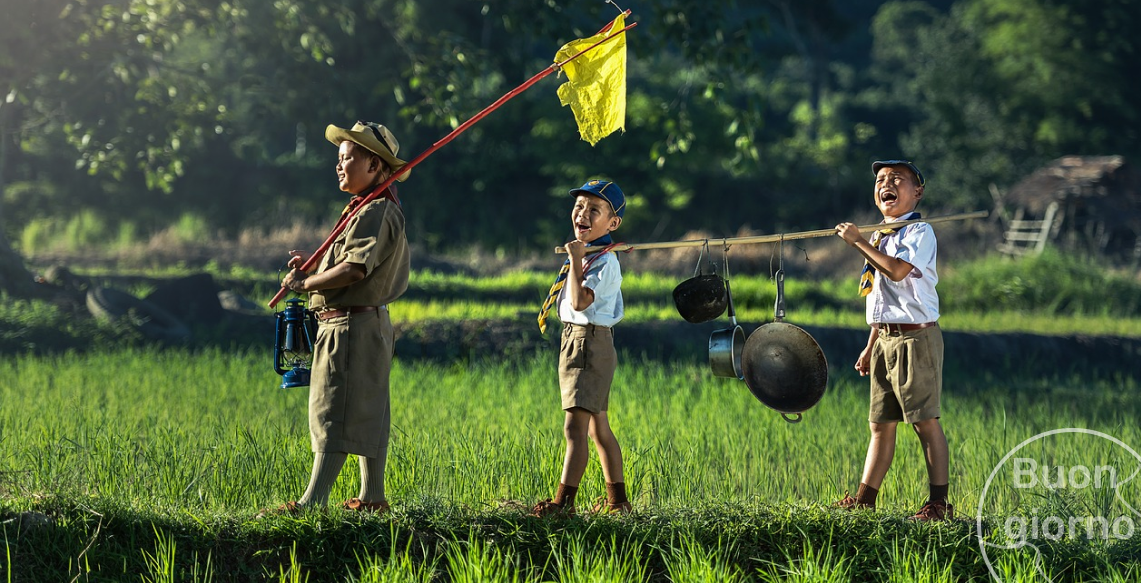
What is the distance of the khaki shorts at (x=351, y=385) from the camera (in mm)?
4262

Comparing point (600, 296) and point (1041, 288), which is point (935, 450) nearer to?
point (600, 296)

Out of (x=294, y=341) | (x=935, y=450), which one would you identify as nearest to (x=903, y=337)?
(x=935, y=450)

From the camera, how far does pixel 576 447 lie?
14.9 ft

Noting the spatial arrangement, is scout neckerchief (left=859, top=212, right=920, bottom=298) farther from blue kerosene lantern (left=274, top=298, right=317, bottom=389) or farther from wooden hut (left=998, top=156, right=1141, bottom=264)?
wooden hut (left=998, top=156, right=1141, bottom=264)

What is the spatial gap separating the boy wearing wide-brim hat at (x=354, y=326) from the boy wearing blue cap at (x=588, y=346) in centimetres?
64

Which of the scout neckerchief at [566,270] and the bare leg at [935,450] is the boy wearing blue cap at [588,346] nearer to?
the scout neckerchief at [566,270]

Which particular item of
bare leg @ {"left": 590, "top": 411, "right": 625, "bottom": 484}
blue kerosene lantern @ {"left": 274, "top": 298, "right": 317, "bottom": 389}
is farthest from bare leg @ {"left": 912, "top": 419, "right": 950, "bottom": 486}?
blue kerosene lantern @ {"left": 274, "top": 298, "right": 317, "bottom": 389}

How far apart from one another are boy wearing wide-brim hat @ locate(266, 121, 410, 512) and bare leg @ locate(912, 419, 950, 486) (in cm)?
196

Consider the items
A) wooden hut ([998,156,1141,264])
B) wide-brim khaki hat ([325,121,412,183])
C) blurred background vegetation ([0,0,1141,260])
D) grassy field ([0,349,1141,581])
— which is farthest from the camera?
blurred background vegetation ([0,0,1141,260])

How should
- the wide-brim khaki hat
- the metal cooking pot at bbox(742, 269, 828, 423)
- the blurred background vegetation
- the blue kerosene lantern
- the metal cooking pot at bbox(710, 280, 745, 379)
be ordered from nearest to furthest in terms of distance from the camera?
the wide-brim khaki hat
the blue kerosene lantern
the metal cooking pot at bbox(742, 269, 828, 423)
the metal cooking pot at bbox(710, 280, 745, 379)
the blurred background vegetation

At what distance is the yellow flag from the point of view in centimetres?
445

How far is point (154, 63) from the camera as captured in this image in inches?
515

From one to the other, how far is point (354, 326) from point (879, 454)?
78.6 inches

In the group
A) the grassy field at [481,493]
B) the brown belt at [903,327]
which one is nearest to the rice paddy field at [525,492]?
the grassy field at [481,493]
